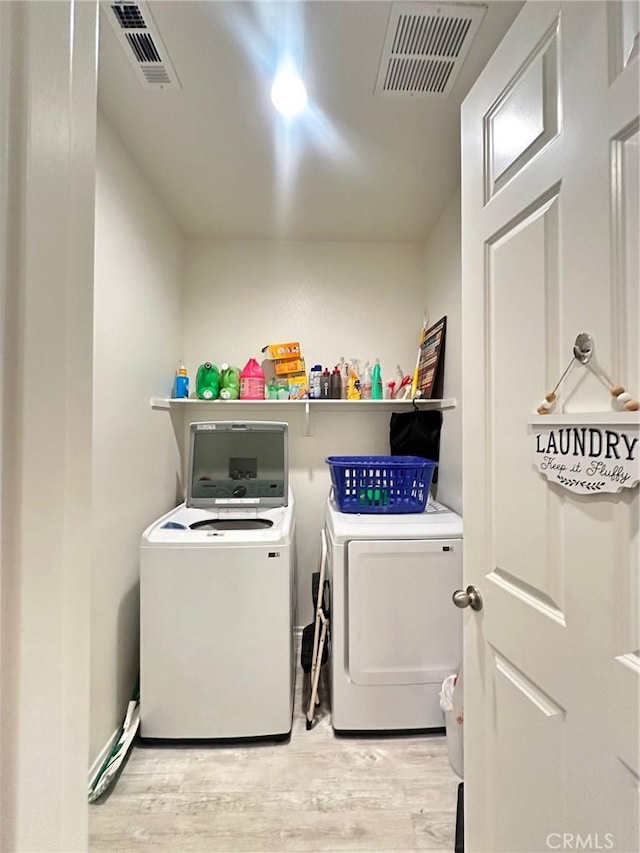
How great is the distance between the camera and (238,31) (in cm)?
126

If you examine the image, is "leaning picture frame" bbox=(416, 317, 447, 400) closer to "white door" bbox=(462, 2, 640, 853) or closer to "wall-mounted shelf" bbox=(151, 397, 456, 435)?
"wall-mounted shelf" bbox=(151, 397, 456, 435)

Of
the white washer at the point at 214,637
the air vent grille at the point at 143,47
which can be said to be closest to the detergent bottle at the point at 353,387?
the white washer at the point at 214,637

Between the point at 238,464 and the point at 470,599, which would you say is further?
the point at 238,464

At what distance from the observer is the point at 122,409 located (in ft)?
5.91

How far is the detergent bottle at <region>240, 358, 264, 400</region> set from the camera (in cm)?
251

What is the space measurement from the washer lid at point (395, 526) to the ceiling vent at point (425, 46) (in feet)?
5.90

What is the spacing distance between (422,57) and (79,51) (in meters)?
1.36

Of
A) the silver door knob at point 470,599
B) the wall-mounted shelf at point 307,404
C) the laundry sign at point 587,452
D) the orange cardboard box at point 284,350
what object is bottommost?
the silver door knob at point 470,599

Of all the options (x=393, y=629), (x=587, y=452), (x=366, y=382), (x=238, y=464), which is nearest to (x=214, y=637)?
(x=393, y=629)

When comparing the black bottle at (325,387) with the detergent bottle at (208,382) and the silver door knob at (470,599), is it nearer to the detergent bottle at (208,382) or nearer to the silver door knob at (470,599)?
the detergent bottle at (208,382)

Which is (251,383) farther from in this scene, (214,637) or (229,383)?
(214,637)

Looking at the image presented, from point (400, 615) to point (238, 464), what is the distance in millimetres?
1221

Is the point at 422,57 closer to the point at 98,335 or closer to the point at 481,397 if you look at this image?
the point at 481,397

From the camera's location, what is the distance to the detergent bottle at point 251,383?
251 cm
